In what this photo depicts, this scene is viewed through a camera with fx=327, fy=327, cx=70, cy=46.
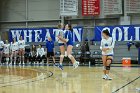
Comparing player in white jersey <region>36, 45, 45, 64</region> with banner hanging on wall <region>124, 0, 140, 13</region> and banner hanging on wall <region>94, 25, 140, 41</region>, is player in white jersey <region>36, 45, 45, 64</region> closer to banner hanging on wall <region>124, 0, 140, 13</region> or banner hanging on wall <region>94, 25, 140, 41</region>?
banner hanging on wall <region>94, 25, 140, 41</region>

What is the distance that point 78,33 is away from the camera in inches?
983

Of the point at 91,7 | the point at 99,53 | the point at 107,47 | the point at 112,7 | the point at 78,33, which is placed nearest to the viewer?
the point at 107,47

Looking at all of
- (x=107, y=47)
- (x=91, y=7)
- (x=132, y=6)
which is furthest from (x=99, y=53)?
(x=107, y=47)

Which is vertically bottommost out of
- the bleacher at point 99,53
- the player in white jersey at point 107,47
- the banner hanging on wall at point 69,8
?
the bleacher at point 99,53

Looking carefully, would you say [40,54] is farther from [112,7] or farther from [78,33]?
[112,7]

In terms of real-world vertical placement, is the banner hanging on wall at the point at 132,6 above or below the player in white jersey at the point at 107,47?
above

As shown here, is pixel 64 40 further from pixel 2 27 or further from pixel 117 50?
pixel 2 27

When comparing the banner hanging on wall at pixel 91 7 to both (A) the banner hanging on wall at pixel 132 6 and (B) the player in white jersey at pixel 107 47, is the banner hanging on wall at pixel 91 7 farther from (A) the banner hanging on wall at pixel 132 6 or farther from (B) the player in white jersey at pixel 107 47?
(B) the player in white jersey at pixel 107 47

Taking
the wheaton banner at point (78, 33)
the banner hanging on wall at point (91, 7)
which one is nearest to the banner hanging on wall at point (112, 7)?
the banner hanging on wall at point (91, 7)

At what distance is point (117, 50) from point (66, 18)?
5.63 m

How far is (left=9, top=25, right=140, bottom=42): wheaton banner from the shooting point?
23391 mm

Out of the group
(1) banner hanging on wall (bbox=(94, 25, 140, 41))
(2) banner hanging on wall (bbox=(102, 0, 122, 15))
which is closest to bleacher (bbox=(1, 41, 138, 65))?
(1) banner hanging on wall (bbox=(94, 25, 140, 41))

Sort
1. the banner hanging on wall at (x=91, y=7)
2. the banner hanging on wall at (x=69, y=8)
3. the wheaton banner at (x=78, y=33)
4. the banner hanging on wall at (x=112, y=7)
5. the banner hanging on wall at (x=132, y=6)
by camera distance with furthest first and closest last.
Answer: the banner hanging on wall at (x=69, y=8), the banner hanging on wall at (x=91, y=7), the banner hanging on wall at (x=112, y=7), the banner hanging on wall at (x=132, y=6), the wheaton banner at (x=78, y=33)

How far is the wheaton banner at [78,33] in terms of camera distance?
921 inches
